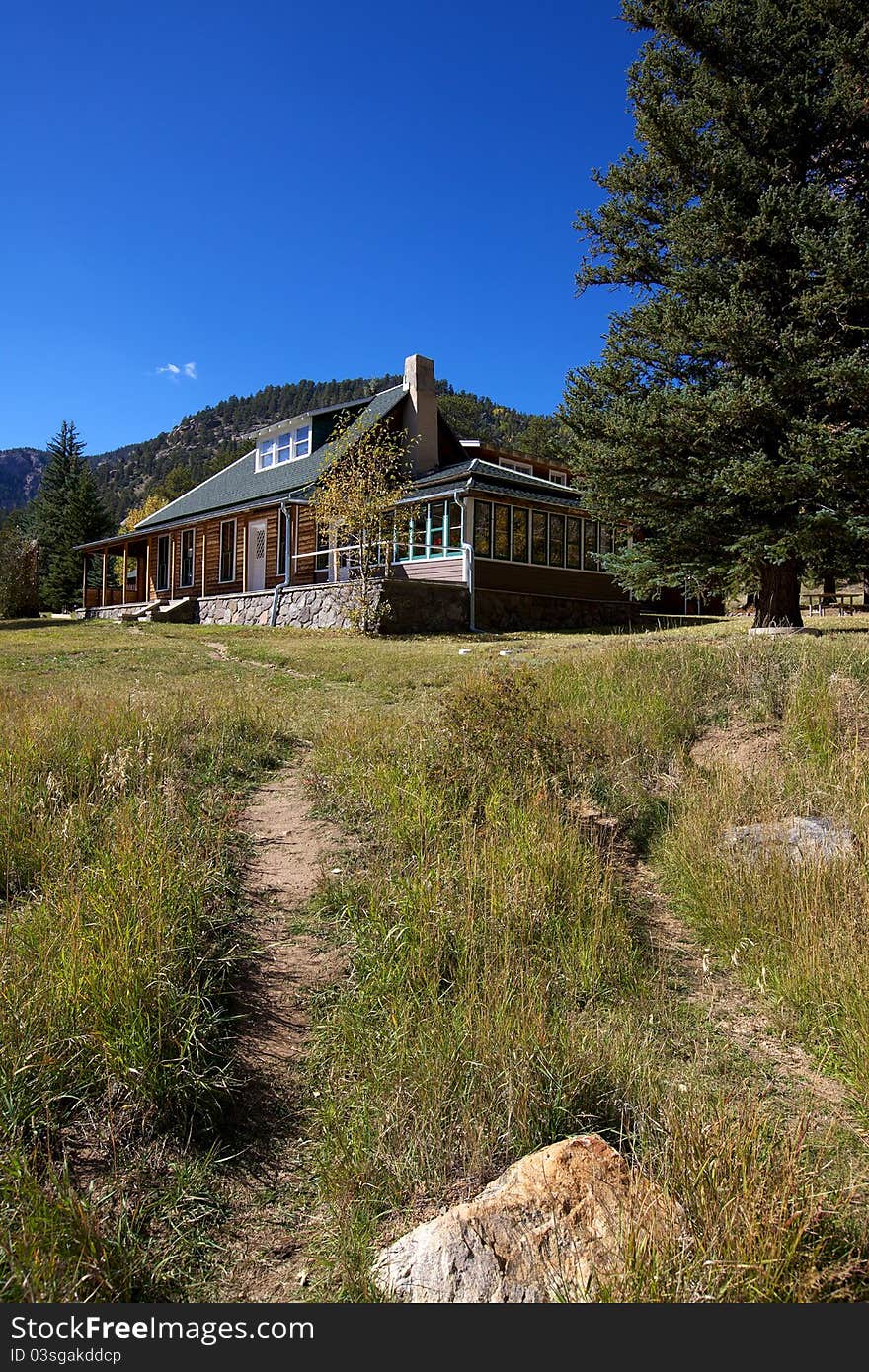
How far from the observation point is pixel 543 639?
17.7 m

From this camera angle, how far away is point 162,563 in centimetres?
3359

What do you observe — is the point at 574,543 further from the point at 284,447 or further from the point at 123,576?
the point at 123,576

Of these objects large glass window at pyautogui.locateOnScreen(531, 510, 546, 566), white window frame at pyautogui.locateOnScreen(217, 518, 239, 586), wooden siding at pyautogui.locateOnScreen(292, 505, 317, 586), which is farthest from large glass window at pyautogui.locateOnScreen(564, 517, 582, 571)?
white window frame at pyautogui.locateOnScreen(217, 518, 239, 586)

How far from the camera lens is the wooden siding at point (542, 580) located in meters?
22.6

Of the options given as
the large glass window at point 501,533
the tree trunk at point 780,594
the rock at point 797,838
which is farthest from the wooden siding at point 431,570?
the rock at point 797,838

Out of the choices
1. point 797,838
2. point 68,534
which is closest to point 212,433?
point 68,534

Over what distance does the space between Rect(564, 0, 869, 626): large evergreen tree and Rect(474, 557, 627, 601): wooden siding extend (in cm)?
755

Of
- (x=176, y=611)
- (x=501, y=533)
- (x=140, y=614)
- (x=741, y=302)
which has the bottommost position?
(x=140, y=614)

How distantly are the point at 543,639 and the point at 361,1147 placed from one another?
1546 cm

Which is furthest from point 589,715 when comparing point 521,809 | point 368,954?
point 368,954

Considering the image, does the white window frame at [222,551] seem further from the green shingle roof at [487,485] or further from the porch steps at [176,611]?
the green shingle roof at [487,485]

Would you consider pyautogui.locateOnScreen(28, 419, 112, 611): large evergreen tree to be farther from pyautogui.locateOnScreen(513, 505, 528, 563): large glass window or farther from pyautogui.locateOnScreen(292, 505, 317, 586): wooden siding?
pyautogui.locateOnScreen(513, 505, 528, 563): large glass window

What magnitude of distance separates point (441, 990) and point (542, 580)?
21.2 meters

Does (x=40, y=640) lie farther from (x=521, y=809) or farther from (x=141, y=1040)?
(x=141, y=1040)
